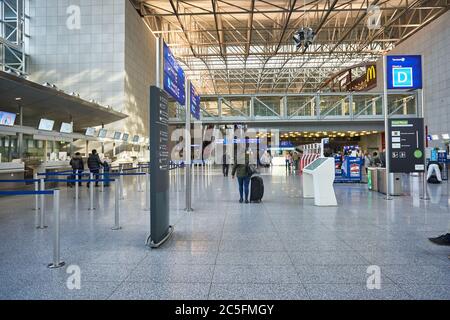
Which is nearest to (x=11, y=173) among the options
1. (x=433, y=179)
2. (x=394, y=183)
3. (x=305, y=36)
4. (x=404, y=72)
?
(x=394, y=183)

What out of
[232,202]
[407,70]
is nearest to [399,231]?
[232,202]

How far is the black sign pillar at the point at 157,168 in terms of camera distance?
198 inches

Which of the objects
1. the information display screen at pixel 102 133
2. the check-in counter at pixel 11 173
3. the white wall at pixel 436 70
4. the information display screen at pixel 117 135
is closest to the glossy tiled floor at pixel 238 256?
the check-in counter at pixel 11 173

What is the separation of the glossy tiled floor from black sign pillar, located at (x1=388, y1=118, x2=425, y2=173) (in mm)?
2718

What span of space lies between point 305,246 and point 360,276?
54.8 inches

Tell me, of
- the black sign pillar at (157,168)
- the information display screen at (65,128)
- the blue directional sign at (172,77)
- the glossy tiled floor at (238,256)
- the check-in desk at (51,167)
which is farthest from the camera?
the information display screen at (65,128)

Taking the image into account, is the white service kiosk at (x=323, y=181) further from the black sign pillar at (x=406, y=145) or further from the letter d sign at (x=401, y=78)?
the letter d sign at (x=401, y=78)

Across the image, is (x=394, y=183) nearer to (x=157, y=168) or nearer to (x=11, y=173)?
(x=157, y=168)

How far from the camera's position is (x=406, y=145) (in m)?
10.9

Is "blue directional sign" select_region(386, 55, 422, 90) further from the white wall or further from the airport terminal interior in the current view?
the white wall

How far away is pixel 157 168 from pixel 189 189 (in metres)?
3.56

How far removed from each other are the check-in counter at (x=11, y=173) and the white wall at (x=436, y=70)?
92.8 ft
